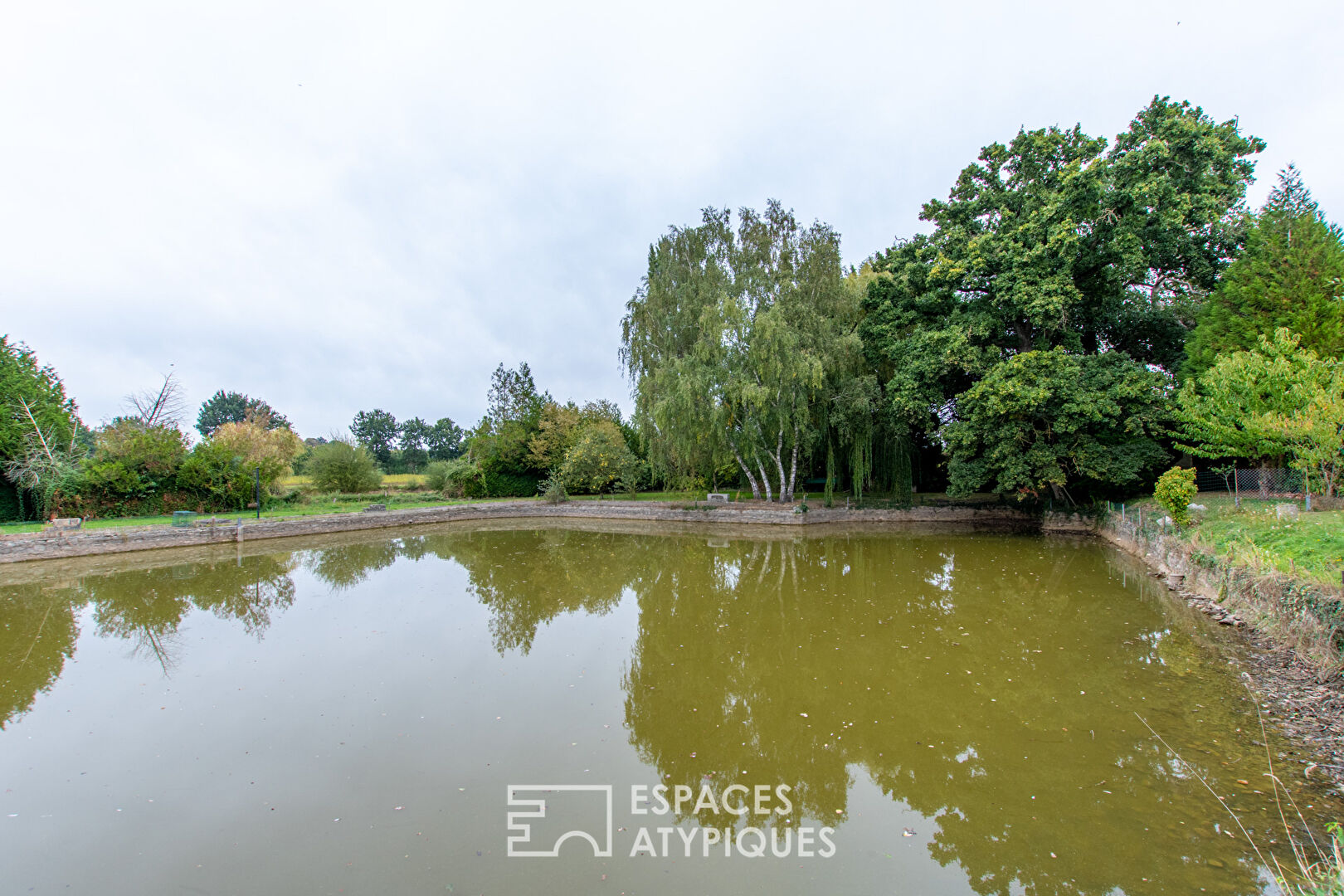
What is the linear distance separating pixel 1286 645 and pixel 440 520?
2365 cm

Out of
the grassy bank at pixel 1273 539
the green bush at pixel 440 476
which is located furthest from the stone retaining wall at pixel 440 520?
the grassy bank at pixel 1273 539

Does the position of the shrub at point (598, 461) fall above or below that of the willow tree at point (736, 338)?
below

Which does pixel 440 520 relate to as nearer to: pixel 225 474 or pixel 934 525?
pixel 225 474

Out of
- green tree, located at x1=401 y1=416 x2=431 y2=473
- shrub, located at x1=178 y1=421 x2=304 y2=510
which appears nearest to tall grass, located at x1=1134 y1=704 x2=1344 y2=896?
shrub, located at x1=178 y1=421 x2=304 y2=510

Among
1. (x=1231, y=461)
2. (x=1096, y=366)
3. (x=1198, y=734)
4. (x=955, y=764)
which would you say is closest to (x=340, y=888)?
(x=955, y=764)

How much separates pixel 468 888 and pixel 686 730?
2.25 metres

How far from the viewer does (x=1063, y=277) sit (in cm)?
1529

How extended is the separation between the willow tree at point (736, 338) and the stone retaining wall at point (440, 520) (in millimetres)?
1940

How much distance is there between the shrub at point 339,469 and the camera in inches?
1030

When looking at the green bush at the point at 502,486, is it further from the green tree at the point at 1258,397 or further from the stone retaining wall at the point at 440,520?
the green tree at the point at 1258,397

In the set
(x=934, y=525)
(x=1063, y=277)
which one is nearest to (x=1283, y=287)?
(x=1063, y=277)

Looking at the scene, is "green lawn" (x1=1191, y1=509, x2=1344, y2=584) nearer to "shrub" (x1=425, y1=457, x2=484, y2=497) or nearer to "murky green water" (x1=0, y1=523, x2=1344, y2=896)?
"murky green water" (x1=0, y1=523, x2=1344, y2=896)

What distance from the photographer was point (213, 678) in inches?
251

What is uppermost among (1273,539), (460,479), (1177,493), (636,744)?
(460,479)
